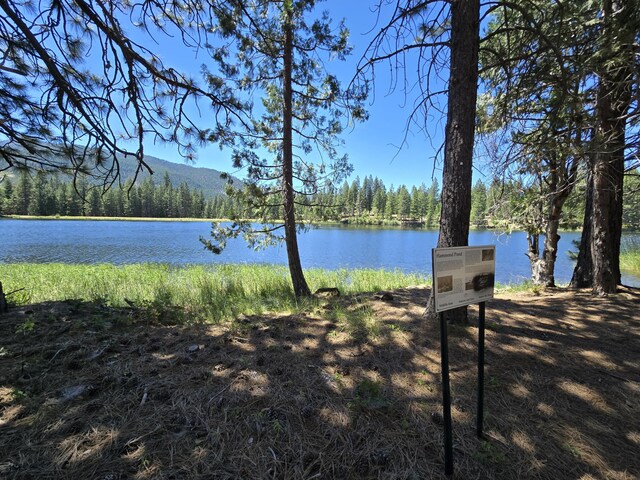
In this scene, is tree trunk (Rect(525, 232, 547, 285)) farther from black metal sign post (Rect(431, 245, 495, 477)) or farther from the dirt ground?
black metal sign post (Rect(431, 245, 495, 477))

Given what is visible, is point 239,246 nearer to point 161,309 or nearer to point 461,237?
point 161,309

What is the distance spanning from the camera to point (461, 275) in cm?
162

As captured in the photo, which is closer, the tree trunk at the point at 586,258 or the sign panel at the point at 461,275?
the sign panel at the point at 461,275

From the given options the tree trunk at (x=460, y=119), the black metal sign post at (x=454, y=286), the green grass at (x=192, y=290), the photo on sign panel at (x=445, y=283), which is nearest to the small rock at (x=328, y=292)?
the green grass at (x=192, y=290)

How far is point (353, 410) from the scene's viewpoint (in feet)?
6.22

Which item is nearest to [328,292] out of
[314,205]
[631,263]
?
[314,205]

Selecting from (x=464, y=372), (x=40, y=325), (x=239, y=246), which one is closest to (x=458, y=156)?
(x=464, y=372)

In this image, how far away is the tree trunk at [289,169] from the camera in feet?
19.2

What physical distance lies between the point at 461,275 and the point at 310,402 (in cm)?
129

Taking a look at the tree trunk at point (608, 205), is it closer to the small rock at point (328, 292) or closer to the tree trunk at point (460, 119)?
the tree trunk at point (460, 119)

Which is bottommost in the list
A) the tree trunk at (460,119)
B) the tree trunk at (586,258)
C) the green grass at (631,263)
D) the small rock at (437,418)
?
the green grass at (631,263)

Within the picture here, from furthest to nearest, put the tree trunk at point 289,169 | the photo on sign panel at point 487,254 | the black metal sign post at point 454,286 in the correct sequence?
the tree trunk at point 289,169 → the photo on sign panel at point 487,254 → the black metal sign post at point 454,286

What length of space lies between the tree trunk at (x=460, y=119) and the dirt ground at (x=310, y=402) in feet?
3.87

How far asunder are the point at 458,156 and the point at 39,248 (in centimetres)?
2612
